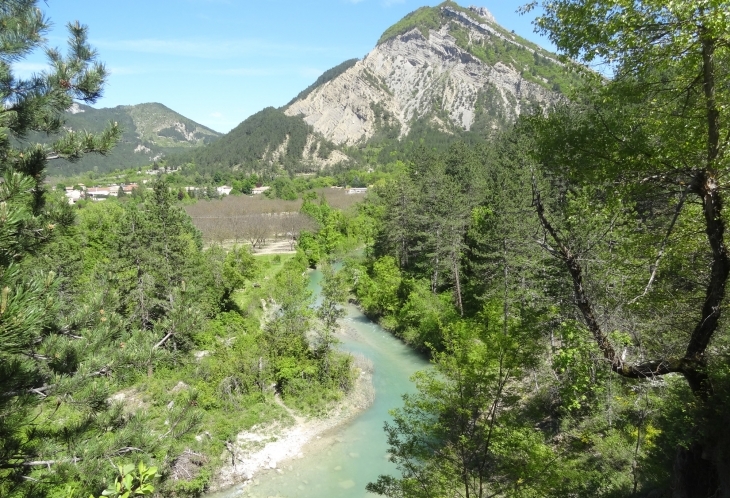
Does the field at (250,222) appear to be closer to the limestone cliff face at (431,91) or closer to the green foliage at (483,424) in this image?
the green foliage at (483,424)

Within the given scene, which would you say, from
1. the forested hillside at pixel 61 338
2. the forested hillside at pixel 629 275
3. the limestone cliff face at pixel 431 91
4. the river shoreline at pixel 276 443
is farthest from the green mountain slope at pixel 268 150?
the forested hillside at pixel 61 338

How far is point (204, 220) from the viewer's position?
6681 centimetres

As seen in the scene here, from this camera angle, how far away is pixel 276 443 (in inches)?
711

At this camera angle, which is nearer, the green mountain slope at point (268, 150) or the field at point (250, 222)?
the field at point (250, 222)

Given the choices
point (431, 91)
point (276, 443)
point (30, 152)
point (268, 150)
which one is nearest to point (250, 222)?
point (276, 443)

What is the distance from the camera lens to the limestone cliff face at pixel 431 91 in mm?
161750

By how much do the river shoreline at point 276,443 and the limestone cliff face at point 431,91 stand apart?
144m

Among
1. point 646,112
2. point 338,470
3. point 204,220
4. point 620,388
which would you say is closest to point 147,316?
point 338,470

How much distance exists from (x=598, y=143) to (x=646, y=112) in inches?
24.7

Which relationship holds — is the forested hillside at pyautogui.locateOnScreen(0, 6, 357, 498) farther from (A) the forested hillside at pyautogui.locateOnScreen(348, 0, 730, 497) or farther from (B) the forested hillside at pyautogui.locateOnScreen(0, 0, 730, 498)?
(A) the forested hillside at pyautogui.locateOnScreen(348, 0, 730, 497)

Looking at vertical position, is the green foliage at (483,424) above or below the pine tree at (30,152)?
below

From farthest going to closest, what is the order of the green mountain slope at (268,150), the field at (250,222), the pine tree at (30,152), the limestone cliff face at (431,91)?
the limestone cliff face at (431,91)
the green mountain slope at (268,150)
the field at (250,222)
the pine tree at (30,152)

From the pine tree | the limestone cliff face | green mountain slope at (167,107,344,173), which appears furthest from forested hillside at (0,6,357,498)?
the limestone cliff face

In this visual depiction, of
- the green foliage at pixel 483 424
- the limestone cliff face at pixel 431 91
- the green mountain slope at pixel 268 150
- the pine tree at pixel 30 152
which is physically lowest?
the green foliage at pixel 483 424
